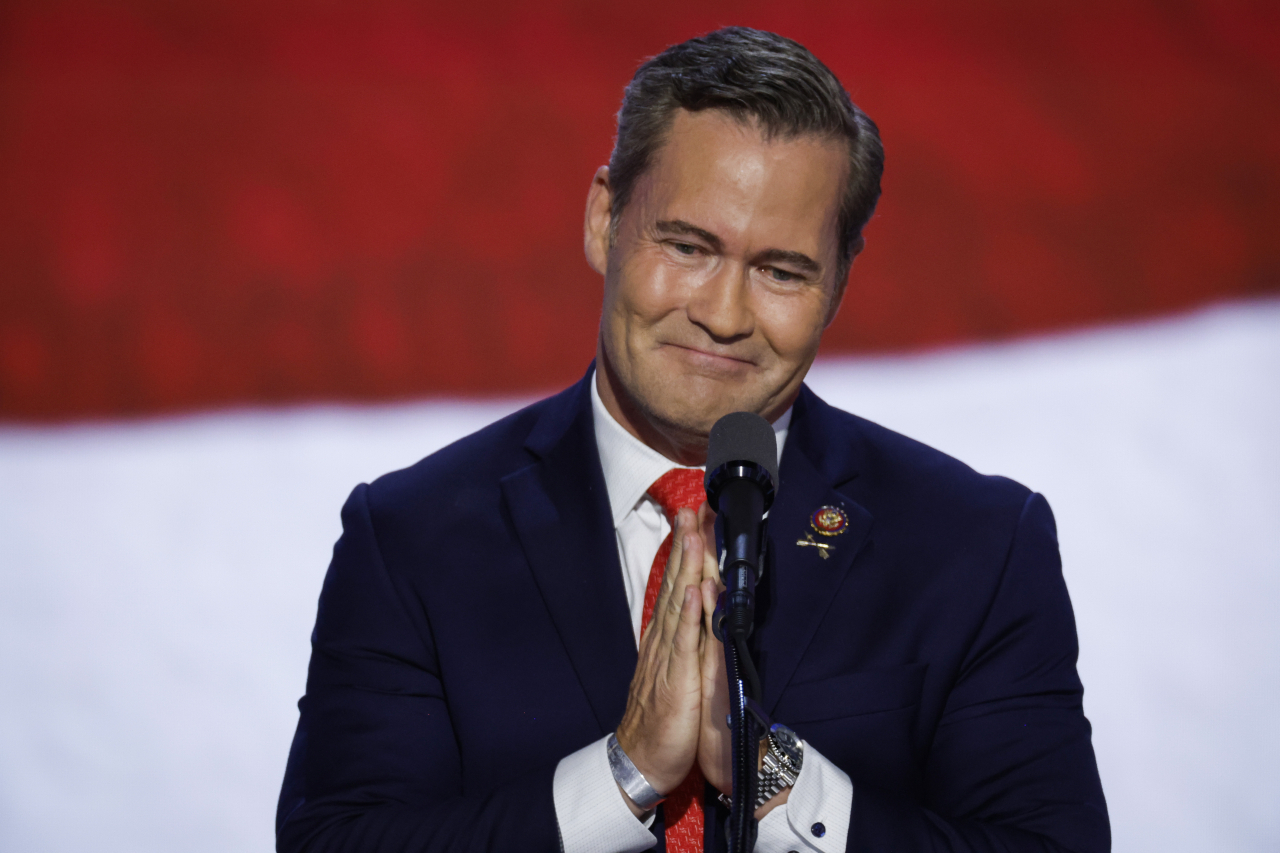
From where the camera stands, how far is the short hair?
5.91 ft

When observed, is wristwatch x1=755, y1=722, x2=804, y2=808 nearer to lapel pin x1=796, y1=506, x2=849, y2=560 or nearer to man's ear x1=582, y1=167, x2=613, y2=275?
lapel pin x1=796, y1=506, x2=849, y2=560

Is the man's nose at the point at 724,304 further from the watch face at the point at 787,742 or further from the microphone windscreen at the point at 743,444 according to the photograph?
the watch face at the point at 787,742

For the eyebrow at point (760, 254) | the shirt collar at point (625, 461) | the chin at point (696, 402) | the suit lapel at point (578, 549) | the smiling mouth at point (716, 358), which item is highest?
the eyebrow at point (760, 254)

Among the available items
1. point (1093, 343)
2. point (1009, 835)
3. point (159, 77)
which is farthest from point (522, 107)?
point (1009, 835)

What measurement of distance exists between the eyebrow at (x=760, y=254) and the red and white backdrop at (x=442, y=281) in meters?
0.90

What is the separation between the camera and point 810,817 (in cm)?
158

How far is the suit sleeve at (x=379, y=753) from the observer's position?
1.64 meters

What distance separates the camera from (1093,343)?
2.67 m

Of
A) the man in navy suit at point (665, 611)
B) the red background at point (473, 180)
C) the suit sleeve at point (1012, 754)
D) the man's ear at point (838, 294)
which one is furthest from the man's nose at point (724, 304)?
the red background at point (473, 180)

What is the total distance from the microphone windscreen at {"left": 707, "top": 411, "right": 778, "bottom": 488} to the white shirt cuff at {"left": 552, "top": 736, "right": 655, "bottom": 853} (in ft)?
1.65

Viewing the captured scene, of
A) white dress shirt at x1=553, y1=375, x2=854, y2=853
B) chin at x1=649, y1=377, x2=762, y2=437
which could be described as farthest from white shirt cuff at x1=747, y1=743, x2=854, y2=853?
chin at x1=649, y1=377, x2=762, y2=437

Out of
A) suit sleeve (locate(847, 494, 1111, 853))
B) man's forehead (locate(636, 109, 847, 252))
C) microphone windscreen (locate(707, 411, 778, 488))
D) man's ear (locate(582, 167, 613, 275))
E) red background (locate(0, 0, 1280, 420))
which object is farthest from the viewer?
red background (locate(0, 0, 1280, 420))

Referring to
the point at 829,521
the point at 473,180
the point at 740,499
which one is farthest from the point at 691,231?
the point at 473,180

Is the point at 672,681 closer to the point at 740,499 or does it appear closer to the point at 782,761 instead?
the point at 782,761
